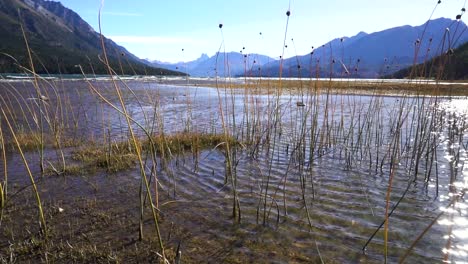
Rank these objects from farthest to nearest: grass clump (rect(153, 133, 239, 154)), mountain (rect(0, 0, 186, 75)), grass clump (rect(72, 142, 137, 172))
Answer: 1. mountain (rect(0, 0, 186, 75))
2. grass clump (rect(153, 133, 239, 154))
3. grass clump (rect(72, 142, 137, 172))

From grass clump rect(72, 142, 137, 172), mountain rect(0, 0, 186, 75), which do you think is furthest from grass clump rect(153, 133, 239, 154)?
mountain rect(0, 0, 186, 75)

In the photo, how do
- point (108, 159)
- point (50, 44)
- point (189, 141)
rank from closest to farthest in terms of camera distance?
point (108, 159) < point (189, 141) < point (50, 44)

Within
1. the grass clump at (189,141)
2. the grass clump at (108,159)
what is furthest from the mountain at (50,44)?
the grass clump at (108,159)

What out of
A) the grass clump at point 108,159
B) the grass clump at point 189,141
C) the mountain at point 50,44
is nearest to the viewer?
the grass clump at point 108,159

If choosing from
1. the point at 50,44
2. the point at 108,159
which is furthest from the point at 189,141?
the point at 50,44

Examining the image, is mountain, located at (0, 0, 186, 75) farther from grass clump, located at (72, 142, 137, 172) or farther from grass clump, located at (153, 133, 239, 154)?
grass clump, located at (72, 142, 137, 172)

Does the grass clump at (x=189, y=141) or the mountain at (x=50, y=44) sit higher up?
the mountain at (x=50, y=44)

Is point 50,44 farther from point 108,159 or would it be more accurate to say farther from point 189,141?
point 108,159

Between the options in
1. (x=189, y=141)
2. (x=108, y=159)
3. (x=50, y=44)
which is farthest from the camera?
(x=50, y=44)

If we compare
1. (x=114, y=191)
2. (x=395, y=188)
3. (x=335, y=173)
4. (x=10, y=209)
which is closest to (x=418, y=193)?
(x=395, y=188)

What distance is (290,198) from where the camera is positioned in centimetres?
523

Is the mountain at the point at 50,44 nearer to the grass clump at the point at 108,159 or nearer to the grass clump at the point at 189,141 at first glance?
the grass clump at the point at 189,141

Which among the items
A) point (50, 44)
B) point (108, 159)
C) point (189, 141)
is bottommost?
point (189, 141)

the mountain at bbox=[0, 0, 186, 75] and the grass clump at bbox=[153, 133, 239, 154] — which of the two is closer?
the grass clump at bbox=[153, 133, 239, 154]
